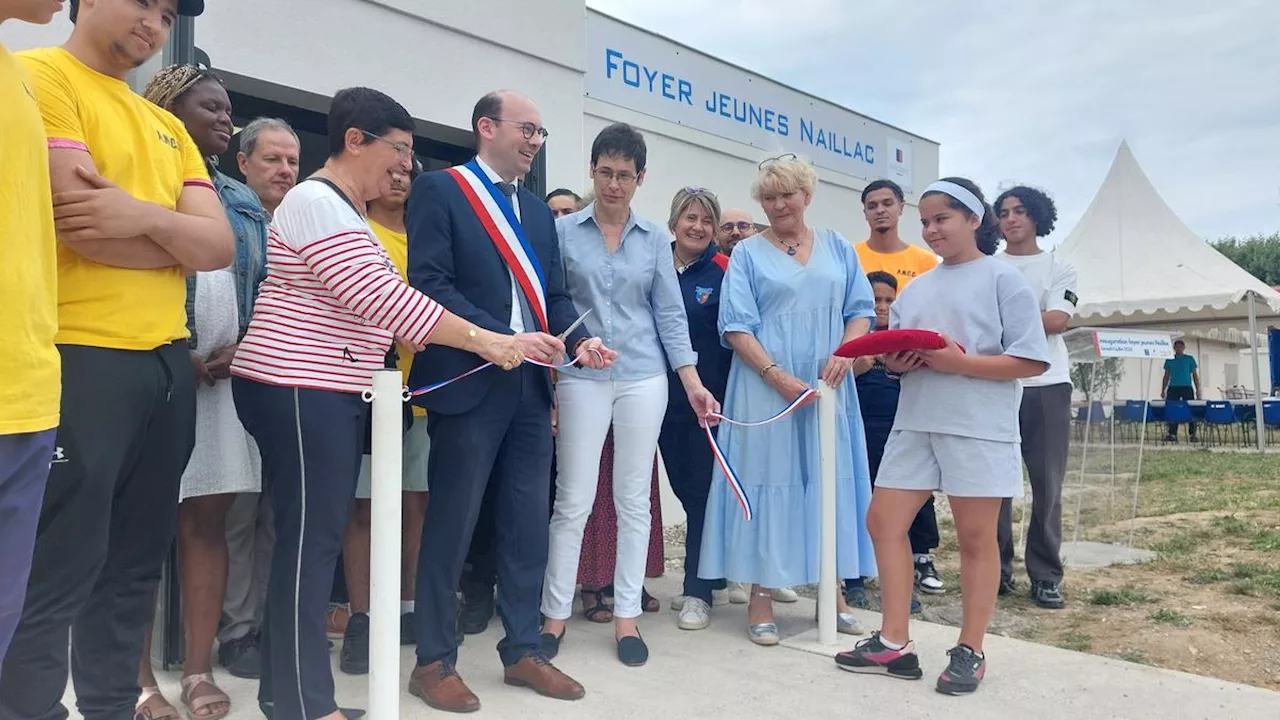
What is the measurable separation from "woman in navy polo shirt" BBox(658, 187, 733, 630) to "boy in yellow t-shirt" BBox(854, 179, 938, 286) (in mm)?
902

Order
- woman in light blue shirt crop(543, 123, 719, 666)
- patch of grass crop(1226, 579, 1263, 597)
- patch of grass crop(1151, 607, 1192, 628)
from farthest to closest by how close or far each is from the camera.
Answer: patch of grass crop(1226, 579, 1263, 597), patch of grass crop(1151, 607, 1192, 628), woman in light blue shirt crop(543, 123, 719, 666)

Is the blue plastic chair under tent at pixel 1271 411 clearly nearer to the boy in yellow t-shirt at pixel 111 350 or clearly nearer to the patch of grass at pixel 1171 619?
the patch of grass at pixel 1171 619

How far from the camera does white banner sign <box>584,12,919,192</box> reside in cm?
663

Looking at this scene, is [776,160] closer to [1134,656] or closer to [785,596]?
[785,596]

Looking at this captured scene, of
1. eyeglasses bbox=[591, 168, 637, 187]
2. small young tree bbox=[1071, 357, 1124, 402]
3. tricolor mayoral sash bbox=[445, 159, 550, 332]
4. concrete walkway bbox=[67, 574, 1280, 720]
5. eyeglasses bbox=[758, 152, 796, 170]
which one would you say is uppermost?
eyeglasses bbox=[758, 152, 796, 170]

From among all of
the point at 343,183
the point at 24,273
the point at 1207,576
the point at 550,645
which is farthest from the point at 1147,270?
the point at 24,273

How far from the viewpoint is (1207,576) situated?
5293 mm

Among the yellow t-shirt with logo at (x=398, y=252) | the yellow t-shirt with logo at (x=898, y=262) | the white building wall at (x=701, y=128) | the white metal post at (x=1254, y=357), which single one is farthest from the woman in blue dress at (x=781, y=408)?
the white metal post at (x=1254, y=357)

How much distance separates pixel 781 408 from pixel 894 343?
0.84 metres

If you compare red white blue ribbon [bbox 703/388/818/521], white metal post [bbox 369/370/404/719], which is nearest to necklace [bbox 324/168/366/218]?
white metal post [bbox 369/370/404/719]

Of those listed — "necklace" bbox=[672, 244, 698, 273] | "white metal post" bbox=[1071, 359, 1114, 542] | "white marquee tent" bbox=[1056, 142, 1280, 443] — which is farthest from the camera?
"white marquee tent" bbox=[1056, 142, 1280, 443]

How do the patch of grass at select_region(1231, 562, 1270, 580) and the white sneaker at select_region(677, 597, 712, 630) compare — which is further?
the patch of grass at select_region(1231, 562, 1270, 580)

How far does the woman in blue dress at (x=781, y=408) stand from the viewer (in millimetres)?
3791

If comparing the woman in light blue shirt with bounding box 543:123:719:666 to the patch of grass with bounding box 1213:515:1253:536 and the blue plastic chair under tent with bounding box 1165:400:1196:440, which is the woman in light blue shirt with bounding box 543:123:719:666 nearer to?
the patch of grass with bounding box 1213:515:1253:536
